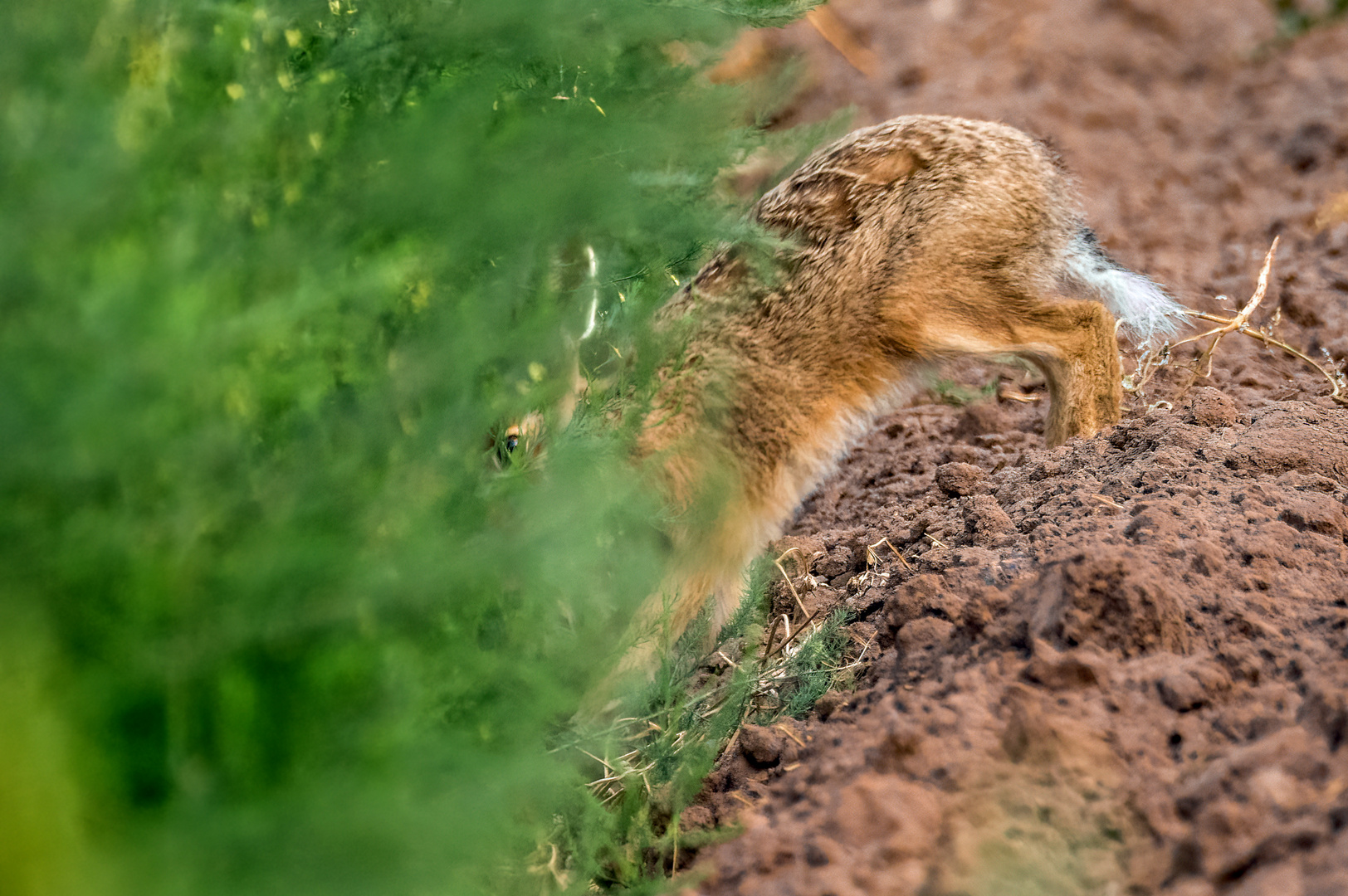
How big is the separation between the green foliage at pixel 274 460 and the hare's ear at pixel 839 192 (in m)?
1.76

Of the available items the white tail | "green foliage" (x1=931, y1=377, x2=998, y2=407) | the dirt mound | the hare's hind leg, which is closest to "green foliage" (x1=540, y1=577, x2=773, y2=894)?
the dirt mound

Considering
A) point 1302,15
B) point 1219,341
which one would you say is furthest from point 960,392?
point 1302,15

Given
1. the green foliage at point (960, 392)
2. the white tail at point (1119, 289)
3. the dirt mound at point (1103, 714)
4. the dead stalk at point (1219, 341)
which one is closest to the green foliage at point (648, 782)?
the dirt mound at point (1103, 714)

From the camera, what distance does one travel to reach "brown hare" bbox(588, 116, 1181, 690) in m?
3.42

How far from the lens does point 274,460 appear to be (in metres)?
1.21

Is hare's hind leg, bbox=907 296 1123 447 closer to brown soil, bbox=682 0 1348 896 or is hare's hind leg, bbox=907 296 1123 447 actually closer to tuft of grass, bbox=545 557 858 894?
brown soil, bbox=682 0 1348 896

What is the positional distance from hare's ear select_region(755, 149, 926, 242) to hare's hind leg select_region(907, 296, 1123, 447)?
413 millimetres

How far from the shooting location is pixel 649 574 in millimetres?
2121

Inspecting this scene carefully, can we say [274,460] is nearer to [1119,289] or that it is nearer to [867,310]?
[867,310]

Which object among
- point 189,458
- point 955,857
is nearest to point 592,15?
point 189,458

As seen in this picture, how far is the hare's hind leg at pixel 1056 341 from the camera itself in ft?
11.3

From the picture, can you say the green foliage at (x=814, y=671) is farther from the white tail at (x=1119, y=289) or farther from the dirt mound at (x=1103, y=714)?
the white tail at (x=1119, y=289)

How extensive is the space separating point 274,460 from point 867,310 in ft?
8.41

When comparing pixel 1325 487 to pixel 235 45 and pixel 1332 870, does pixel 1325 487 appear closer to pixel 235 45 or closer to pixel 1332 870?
pixel 1332 870
